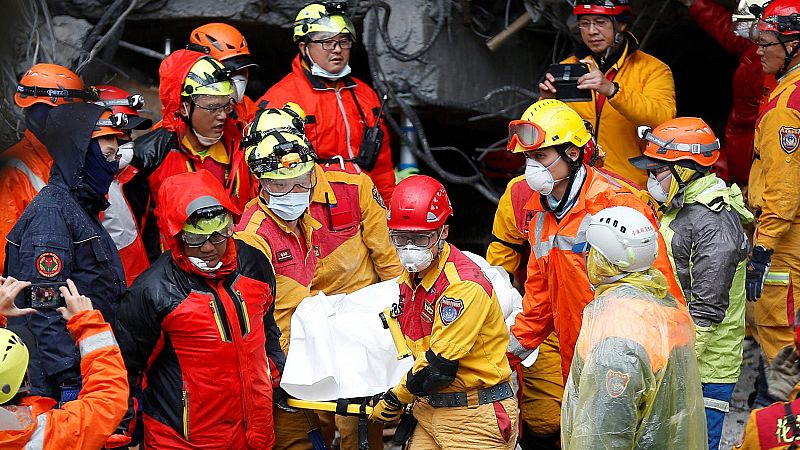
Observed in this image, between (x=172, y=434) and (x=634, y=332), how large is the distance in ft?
6.51

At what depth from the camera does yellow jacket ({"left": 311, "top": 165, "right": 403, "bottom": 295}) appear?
5.41 metres

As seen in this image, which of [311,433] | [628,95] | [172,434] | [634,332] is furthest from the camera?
[628,95]

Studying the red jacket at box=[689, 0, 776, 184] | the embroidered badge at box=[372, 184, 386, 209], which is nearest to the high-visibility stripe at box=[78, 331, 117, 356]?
the embroidered badge at box=[372, 184, 386, 209]

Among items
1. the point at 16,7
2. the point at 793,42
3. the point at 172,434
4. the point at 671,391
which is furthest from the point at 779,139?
the point at 16,7

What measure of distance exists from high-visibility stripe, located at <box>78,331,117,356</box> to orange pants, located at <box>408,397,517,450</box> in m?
1.39

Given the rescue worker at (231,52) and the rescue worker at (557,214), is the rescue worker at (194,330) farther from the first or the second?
the rescue worker at (231,52)

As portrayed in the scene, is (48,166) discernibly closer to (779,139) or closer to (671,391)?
(671,391)

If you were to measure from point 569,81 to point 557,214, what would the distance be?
1.54 meters

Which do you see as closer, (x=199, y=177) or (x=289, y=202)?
(x=199, y=177)

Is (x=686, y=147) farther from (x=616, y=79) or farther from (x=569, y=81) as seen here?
(x=616, y=79)

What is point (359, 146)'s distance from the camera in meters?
6.09

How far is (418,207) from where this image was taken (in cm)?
422

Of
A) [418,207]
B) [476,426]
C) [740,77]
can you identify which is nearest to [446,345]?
[476,426]

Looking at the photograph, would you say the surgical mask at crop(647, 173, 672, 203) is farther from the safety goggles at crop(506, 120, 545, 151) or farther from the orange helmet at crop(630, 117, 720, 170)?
the safety goggles at crop(506, 120, 545, 151)
